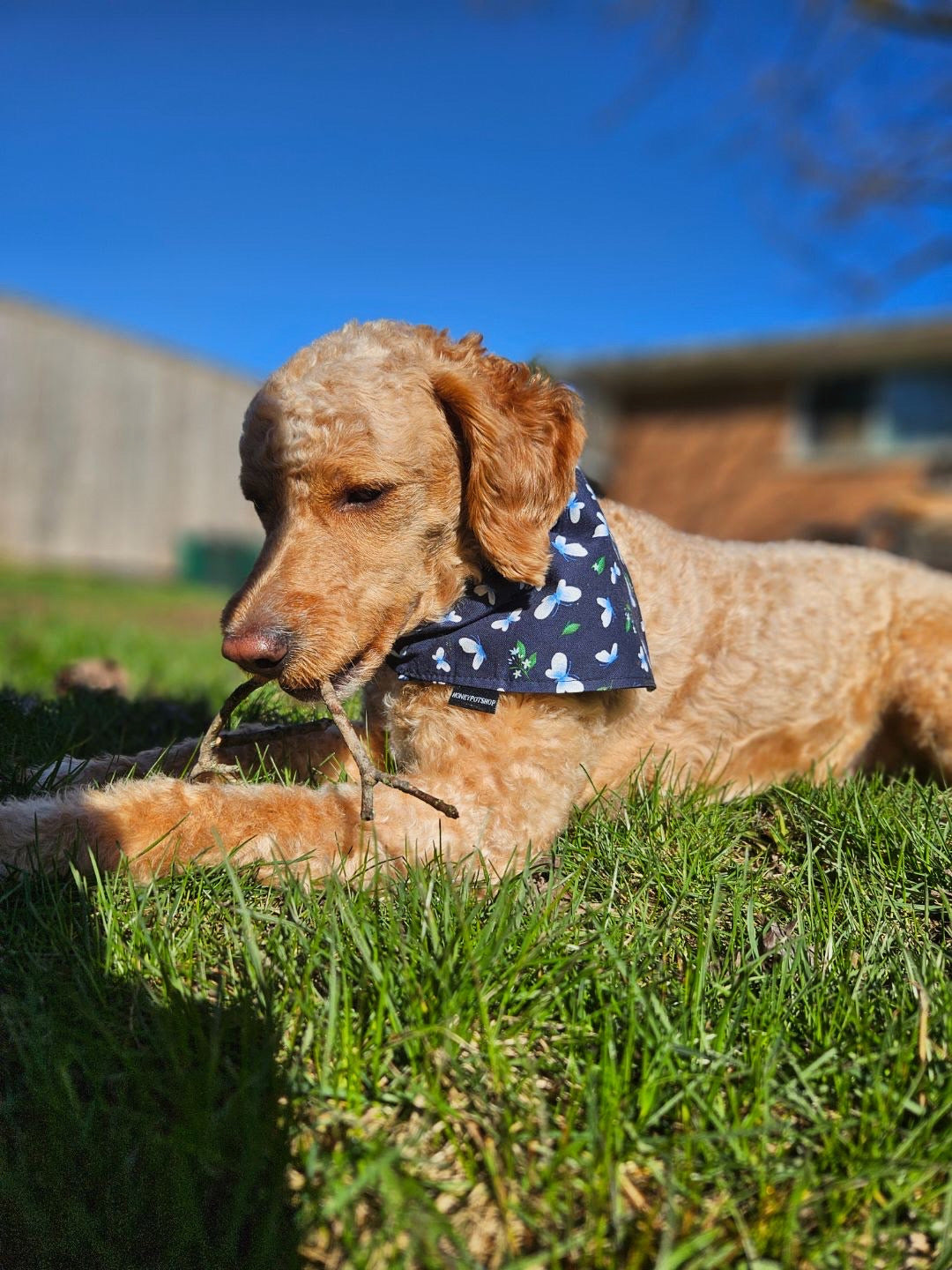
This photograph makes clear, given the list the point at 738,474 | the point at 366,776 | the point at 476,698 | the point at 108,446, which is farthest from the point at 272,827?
the point at 108,446

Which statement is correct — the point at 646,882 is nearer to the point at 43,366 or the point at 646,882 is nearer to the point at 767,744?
the point at 767,744

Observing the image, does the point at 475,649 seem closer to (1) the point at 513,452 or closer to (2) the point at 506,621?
(2) the point at 506,621

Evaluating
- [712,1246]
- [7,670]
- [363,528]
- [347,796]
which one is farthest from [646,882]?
[7,670]

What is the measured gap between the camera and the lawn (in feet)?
5.09

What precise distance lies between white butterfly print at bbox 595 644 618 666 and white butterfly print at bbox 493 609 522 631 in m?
0.26

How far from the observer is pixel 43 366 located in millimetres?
18859

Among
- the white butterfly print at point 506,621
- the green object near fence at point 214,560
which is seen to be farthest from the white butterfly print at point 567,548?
the green object near fence at point 214,560

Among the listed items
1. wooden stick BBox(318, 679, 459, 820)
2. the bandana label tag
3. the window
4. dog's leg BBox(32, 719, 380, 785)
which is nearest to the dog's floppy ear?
the bandana label tag

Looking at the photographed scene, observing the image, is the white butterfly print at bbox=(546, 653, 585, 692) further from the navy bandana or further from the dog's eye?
the dog's eye

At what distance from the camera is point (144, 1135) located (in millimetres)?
1697

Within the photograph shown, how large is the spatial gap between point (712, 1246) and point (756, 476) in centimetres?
1724

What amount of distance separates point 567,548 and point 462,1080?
159cm

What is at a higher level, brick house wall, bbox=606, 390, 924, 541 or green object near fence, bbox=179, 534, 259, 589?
brick house wall, bbox=606, 390, 924, 541

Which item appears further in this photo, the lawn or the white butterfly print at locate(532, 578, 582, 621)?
the white butterfly print at locate(532, 578, 582, 621)
